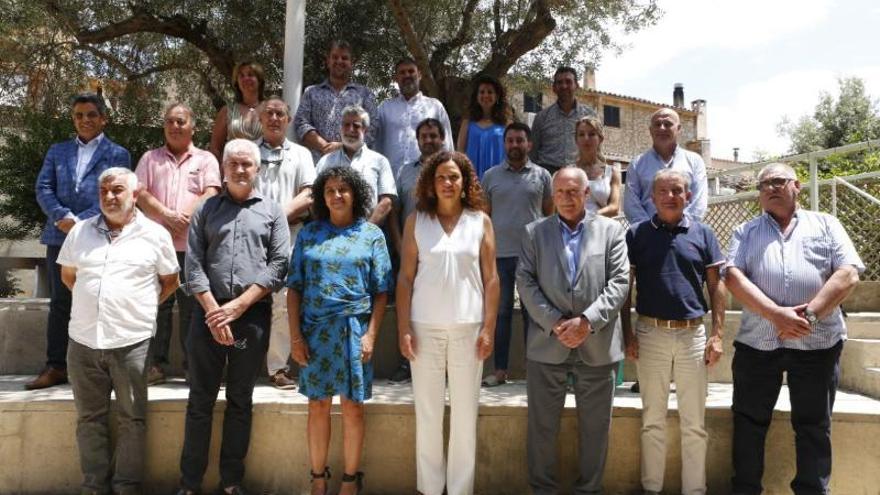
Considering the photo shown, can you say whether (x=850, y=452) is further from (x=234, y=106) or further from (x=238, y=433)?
(x=234, y=106)

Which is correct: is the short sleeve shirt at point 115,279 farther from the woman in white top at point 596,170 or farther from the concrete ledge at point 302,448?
the woman in white top at point 596,170

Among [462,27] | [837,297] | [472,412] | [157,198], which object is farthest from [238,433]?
[462,27]

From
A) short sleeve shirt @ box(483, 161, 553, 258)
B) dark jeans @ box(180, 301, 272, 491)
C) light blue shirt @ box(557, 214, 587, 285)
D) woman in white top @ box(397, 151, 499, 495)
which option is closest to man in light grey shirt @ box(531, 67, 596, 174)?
short sleeve shirt @ box(483, 161, 553, 258)

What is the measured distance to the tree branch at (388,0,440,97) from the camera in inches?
344

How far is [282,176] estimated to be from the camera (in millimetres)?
4781

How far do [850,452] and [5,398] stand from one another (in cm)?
559

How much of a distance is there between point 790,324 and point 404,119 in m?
3.37

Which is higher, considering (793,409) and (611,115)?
(611,115)

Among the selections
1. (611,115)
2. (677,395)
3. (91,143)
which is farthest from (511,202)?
(611,115)

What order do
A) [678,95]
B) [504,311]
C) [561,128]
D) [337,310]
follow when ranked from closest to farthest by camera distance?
1. [337,310]
2. [504,311]
3. [561,128]
4. [678,95]

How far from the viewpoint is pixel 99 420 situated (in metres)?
3.99

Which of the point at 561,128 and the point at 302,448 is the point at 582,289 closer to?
the point at 302,448

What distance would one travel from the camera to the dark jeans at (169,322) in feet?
15.1

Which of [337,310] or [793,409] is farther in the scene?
[793,409]
